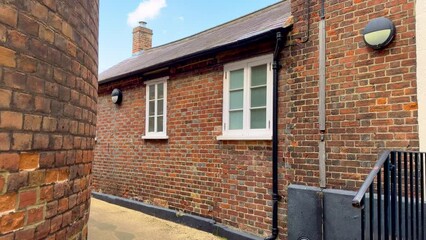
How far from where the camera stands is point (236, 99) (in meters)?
A: 6.23

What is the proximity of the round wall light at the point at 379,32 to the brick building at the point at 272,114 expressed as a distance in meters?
0.08

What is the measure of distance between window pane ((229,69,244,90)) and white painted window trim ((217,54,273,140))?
7 centimetres

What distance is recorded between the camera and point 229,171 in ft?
20.2

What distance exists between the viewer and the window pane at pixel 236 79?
6151 mm

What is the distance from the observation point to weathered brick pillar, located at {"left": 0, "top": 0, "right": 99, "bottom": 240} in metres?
1.60

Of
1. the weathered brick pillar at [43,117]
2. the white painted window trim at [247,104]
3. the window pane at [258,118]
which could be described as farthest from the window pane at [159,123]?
the weathered brick pillar at [43,117]

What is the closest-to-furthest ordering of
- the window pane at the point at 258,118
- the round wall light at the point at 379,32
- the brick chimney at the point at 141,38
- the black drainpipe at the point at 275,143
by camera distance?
the round wall light at the point at 379,32 → the black drainpipe at the point at 275,143 → the window pane at the point at 258,118 → the brick chimney at the point at 141,38

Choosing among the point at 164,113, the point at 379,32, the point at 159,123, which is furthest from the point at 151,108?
the point at 379,32

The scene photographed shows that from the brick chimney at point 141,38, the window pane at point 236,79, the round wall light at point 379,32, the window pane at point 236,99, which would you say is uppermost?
the brick chimney at point 141,38

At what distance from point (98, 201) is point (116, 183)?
2.91 feet

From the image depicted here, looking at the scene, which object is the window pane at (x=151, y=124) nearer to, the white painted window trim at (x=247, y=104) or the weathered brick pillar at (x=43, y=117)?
the white painted window trim at (x=247, y=104)

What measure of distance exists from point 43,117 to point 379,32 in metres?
3.96

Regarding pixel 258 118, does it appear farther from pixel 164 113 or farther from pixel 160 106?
pixel 160 106

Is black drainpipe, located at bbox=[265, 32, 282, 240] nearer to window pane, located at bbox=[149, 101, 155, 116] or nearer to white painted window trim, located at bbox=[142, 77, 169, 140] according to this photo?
white painted window trim, located at bbox=[142, 77, 169, 140]
